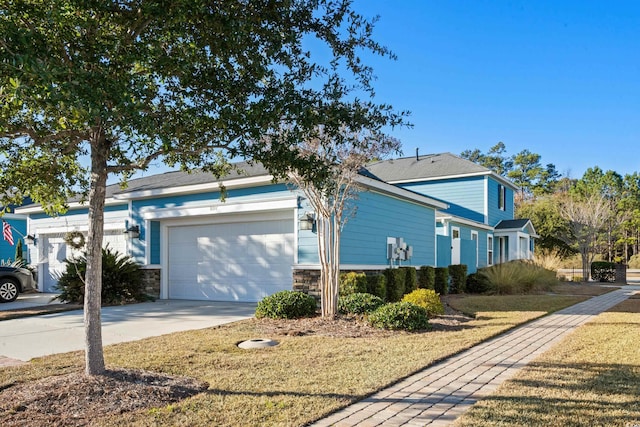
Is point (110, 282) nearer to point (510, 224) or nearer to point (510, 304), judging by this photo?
point (510, 304)

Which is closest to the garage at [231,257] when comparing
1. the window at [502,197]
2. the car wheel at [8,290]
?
the car wheel at [8,290]

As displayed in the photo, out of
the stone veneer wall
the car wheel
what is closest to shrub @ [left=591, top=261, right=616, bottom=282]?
the stone veneer wall

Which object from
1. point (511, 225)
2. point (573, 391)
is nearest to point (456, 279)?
point (511, 225)

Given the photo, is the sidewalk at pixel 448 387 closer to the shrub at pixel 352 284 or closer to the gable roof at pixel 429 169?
the shrub at pixel 352 284

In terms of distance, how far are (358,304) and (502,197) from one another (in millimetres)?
16484

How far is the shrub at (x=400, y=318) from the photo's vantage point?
25.5 ft

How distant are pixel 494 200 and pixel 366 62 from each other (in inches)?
717

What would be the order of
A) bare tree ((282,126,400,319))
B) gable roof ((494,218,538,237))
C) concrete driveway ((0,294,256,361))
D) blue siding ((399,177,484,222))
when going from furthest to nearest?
gable roof ((494,218,538,237))
blue siding ((399,177,484,222))
bare tree ((282,126,400,319))
concrete driveway ((0,294,256,361))

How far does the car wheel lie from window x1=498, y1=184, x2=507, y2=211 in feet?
63.3

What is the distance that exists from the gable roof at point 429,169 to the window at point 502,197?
0.98ft

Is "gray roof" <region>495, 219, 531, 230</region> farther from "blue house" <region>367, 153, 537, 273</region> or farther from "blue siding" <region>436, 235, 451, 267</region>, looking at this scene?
"blue siding" <region>436, 235, 451, 267</region>

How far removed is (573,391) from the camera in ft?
14.5

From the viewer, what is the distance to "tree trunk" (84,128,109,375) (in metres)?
4.53

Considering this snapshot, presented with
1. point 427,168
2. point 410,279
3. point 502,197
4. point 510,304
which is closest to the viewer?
point 510,304
